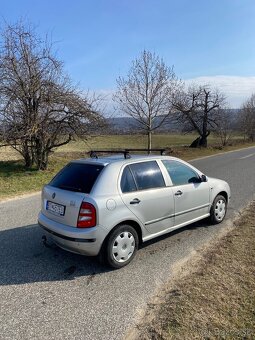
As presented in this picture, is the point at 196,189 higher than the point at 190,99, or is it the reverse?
the point at 190,99

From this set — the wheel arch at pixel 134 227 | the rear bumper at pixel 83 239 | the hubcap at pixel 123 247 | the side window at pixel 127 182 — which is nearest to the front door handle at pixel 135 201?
the side window at pixel 127 182

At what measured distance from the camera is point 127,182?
454 cm

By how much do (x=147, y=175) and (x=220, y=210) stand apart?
2.18 meters

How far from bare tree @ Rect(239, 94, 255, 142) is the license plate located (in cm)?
4502

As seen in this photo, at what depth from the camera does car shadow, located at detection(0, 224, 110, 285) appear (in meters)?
4.07

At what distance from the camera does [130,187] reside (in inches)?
179

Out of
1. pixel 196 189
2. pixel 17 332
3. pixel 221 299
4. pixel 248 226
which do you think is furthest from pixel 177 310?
pixel 248 226

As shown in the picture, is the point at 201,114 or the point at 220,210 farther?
the point at 201,114

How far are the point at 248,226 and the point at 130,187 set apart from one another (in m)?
Answer: 2.77

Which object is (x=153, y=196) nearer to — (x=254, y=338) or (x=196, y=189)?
(x=196, y=189)

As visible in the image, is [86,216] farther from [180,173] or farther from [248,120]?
[248,120]

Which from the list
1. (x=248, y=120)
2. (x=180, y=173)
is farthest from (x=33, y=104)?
(x=248, y=120)

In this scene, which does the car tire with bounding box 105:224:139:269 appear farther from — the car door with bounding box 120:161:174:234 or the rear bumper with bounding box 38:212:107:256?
the car door with bounding box 120:161:174:234

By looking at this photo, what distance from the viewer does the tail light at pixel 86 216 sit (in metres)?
4.08
